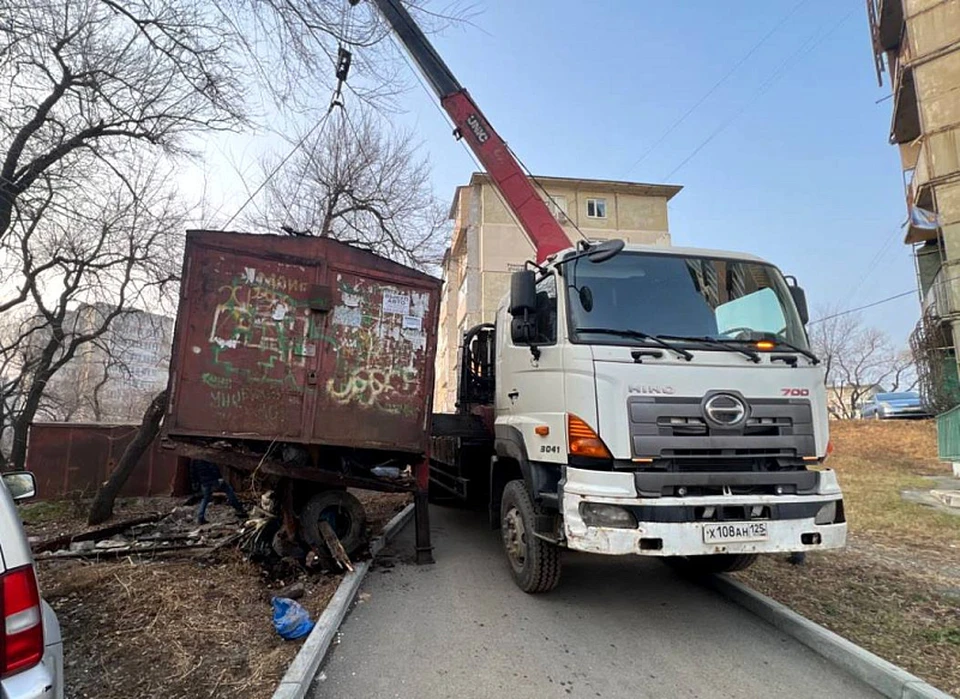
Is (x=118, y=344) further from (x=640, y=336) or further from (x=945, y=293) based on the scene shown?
(x=945, y=293)

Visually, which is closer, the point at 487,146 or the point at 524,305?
the point at 524,305

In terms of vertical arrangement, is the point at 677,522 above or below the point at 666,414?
below

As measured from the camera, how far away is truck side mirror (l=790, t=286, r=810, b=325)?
15.4ft

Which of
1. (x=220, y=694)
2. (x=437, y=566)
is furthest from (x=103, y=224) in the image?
(x=220, y=694)

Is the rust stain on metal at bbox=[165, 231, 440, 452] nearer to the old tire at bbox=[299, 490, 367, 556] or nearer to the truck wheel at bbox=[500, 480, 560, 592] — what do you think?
the old tire at bbox=[299, 490, 367, 556]

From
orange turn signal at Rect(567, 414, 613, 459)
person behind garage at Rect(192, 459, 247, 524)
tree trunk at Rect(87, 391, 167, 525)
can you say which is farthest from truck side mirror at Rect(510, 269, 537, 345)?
tree trunk at Rect(87, 391, 167, 525)

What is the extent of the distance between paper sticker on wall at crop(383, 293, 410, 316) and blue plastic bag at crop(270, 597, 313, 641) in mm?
2848

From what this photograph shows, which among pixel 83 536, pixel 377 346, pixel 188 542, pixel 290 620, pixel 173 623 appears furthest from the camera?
pixel 83 536

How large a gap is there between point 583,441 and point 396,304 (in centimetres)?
262

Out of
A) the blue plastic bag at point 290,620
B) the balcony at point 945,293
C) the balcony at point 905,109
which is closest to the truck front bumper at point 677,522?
the blue plastic bag at point 290,620

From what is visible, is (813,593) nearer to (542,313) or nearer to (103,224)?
(542,313)

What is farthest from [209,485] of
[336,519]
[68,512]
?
[68,512]

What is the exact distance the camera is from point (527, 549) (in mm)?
4594

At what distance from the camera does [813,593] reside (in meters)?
4.65
